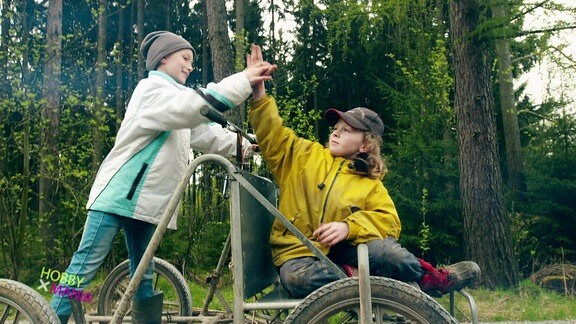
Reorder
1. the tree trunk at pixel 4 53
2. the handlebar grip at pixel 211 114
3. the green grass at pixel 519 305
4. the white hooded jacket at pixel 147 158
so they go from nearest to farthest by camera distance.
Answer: the handlebar grip at pixel 211 114 < the white hooded jacket at pixel 147 158 < the green grass at pixel 519 305 < the tree trunk at pixel 4 53

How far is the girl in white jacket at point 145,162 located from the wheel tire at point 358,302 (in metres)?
0.84

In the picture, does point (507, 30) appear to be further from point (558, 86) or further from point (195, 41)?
point (195, 41)

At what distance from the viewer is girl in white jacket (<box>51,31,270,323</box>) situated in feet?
8.03

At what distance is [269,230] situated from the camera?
9.73 feet

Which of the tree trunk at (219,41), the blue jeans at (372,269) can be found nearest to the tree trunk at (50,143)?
the tree trunk at (219,41)

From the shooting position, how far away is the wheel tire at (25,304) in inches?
95.0

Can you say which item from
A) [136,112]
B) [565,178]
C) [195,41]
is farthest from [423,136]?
[195,41]

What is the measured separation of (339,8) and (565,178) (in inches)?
170

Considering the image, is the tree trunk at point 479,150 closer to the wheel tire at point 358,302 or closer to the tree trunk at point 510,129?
the tree trunk at point 510,129

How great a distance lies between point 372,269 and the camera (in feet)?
8.23

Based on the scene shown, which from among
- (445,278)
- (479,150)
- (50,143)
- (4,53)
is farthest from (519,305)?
(4,53)

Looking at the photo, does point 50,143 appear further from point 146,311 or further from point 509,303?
point 509,303

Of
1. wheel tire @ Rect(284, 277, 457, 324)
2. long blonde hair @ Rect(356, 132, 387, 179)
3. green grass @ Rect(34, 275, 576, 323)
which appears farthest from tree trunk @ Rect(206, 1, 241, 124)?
wheel tire @ Rect(284, 277, 457, 324)

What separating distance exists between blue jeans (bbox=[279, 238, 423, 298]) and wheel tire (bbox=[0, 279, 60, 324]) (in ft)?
3.13
